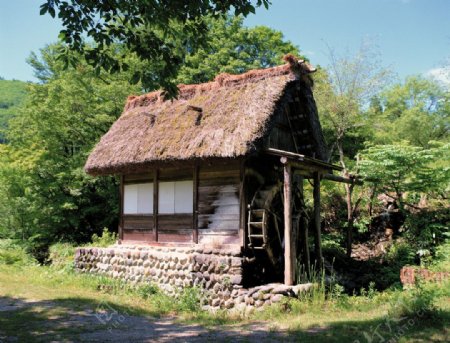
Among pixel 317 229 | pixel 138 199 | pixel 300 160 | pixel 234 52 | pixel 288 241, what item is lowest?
pixel 288 241

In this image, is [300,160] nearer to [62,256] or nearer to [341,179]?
[341,179]

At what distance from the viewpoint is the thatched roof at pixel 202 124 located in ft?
34.0

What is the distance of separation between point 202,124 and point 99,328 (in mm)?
6159

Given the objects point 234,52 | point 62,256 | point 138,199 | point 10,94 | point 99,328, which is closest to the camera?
point 99,328

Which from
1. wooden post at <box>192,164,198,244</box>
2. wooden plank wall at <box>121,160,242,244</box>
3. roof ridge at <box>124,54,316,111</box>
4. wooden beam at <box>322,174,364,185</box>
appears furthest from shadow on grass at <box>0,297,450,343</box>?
wooden beam at <box>322,174,364,185</box>

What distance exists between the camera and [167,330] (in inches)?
283

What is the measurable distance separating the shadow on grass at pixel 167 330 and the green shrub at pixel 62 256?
22.0ft

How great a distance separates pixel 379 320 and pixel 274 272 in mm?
4445

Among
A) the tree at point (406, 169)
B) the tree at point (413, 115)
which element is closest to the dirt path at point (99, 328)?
the tree at point (406, 169)

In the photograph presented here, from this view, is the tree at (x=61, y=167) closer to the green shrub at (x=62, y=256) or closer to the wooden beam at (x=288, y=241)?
the green shrub at (x=62, y=256)

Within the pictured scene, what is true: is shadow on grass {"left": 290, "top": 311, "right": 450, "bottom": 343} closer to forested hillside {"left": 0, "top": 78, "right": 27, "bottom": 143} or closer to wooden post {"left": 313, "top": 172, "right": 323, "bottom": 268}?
wooden post {"left": 313, "top": 172, "right": 323, "bottom": 268}

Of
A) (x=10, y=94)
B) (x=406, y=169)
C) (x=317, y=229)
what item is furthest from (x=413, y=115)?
(x=10, y=94)

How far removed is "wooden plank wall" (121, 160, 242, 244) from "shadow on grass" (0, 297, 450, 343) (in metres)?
3.11

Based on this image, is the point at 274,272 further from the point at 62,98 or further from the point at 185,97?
the point at 62,98
